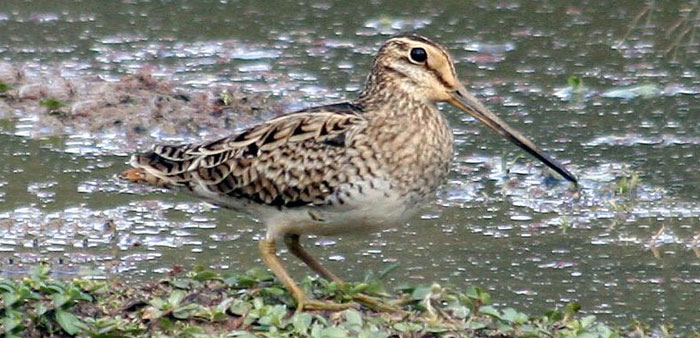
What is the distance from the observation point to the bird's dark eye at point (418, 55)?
6051 millimetres

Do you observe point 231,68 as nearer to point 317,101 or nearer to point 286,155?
point 317,101

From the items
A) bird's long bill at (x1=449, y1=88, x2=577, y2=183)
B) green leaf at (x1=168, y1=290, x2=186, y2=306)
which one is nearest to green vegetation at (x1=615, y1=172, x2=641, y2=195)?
bird's long bill at (x1=449, y1=88, x2=577, y2=183)

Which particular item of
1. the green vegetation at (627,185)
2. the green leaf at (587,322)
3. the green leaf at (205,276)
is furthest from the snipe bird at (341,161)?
the green vegetation at (627,185)

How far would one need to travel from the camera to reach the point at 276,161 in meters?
5.95

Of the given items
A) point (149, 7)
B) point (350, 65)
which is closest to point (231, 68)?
point (350, 65)

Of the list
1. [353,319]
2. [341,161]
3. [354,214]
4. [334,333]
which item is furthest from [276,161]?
[334,333]

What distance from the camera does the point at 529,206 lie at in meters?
7.70

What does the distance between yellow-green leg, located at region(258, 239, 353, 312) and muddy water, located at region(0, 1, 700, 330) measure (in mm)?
831

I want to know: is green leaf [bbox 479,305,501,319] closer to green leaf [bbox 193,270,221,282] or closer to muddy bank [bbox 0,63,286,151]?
green leaf [bbox 193,270,221,282]

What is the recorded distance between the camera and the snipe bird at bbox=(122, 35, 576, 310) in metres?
5.77

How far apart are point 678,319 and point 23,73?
502cm

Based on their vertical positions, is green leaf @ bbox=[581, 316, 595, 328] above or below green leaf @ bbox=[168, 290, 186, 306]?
below

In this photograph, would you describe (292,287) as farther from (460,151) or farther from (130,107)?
(130,107)

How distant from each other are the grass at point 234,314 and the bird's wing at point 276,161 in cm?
34
